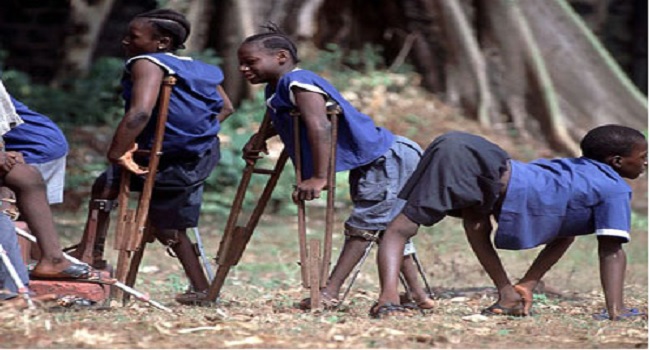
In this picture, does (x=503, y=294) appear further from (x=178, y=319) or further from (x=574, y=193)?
(x=178, y=319)

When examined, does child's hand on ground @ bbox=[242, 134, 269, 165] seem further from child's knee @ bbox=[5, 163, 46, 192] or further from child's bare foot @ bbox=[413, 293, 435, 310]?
child's knee @ bbox=[5, 163, 46, 192]

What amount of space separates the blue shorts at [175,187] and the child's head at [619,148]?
1.90 m

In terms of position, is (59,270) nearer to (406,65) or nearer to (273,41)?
(273,41)

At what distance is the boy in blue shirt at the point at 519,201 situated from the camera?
531cm

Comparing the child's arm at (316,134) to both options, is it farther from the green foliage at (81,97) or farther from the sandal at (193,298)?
the green foliage at (81,97)

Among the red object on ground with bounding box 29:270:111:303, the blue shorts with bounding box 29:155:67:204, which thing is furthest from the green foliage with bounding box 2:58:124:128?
the red object on ground with bounding box 29:270:111:303

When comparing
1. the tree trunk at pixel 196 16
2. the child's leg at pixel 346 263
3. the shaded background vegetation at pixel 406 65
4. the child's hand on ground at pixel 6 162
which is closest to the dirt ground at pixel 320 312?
the child's leg at pixel 346 263

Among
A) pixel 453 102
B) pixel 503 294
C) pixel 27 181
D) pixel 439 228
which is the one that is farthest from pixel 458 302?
pixel 453 102

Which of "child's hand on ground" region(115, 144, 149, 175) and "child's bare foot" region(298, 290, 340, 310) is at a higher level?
"child's hand on ground" region(115, 144, 149, 175)

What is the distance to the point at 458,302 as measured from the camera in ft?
21.2

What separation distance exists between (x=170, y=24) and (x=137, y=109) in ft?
1.84

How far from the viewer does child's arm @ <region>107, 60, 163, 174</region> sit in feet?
18.4

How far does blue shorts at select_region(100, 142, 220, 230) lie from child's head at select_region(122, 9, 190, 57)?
0.55 metres

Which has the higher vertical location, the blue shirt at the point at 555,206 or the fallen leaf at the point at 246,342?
the blue shirt at the point at 555,206
